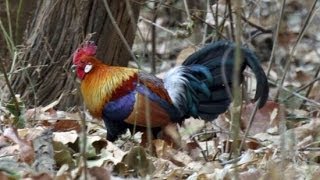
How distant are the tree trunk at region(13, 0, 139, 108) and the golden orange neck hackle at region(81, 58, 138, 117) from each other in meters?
0.39

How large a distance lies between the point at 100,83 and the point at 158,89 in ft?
1.17

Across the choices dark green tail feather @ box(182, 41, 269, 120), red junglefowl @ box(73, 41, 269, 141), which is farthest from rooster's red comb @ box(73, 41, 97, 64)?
dark green tail feather @ box(182, 41, 269, 120)

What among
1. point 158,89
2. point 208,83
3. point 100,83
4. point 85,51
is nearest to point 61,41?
point 85,51

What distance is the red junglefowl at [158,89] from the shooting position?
17.4 feet

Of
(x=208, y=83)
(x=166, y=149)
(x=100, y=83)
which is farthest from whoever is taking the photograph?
(x=208, y=83)

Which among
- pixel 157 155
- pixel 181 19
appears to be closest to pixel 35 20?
pixel 157 155

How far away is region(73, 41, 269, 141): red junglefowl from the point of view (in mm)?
5301

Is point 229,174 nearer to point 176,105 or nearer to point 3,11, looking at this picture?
point 176,105

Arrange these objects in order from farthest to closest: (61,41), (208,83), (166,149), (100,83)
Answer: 1. (61,41)
2. (208,83)
3. (100,83)
4. (166,149)

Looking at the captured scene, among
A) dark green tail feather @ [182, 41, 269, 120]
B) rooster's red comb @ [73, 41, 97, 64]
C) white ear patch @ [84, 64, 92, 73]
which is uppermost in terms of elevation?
rooster's red comb @ [73, 41, 97, 64]

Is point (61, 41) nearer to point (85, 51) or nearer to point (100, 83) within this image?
point (85, 51)

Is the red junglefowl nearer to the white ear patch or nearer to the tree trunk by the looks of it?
Answer: the white ear patch

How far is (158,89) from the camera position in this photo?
5488mm

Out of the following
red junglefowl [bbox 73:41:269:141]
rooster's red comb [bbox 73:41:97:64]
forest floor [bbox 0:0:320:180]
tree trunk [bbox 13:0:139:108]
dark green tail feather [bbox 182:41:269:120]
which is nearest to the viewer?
forest floor [bbox 0:0:320:180]
